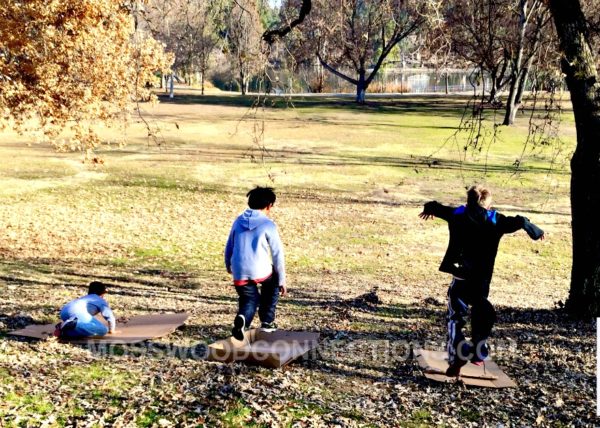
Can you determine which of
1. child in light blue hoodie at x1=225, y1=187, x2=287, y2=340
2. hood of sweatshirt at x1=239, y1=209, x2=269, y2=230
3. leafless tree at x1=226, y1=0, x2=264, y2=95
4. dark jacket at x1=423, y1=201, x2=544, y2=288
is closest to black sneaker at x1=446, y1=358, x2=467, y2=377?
dark jacket at x1=423, y1=201, x2=544, y2=288

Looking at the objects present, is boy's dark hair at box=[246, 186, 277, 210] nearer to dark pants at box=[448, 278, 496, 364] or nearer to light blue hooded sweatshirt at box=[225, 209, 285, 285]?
light blue hooded sweatshirt at box=[225, 209, 285, 285]

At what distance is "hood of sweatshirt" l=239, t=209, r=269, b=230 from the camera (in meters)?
6.56

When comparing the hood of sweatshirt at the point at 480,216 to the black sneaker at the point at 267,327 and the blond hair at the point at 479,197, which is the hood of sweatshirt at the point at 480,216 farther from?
the black sneaker at the point at 267,327

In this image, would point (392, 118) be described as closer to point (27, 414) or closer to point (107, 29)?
point (107, 29)

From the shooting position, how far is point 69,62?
536 inches

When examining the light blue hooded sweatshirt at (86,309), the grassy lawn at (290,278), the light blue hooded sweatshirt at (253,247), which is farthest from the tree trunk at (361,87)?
the light blue hooded sweatshirt at (253,247)

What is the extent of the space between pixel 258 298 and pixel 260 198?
1.07 metres

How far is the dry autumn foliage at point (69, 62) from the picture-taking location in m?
12.4

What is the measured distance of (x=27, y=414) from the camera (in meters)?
4.92

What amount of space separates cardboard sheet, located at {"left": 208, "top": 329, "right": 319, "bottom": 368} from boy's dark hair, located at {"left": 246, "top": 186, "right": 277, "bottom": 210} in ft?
4.33

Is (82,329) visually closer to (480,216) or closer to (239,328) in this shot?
(239,328)

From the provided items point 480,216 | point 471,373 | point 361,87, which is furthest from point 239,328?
point 361,87

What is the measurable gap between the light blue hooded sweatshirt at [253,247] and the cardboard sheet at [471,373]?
1.82 metres

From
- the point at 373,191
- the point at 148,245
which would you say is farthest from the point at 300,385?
the point at 373,191
